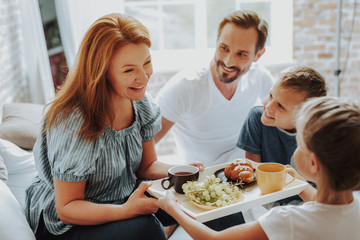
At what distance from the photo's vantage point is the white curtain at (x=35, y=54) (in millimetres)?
2836

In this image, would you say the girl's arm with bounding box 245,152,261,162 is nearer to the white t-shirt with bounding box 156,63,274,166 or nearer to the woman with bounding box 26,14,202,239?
the white t-shirt with bounding box 156,63,274,166

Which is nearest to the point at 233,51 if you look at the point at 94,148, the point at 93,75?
the point at 93,75

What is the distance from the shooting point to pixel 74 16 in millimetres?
2955

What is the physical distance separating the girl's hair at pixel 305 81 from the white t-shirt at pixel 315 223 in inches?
25.1

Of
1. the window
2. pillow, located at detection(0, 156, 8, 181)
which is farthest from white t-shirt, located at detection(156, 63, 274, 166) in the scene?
the window

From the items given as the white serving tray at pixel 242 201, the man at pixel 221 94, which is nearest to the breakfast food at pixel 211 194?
the white serving tray at pixel 242 201

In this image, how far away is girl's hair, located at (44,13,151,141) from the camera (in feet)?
4.44

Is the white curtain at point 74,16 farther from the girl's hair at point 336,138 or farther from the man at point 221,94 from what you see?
the girl's hair at point 336,138

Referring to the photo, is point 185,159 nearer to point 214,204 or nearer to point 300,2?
point 214,204

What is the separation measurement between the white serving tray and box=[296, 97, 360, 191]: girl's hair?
0.99 ft

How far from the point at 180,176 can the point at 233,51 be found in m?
0.98

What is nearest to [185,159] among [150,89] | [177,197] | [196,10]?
[177,197]

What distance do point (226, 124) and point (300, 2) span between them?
1.80 m

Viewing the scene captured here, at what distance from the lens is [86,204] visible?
134 cm
